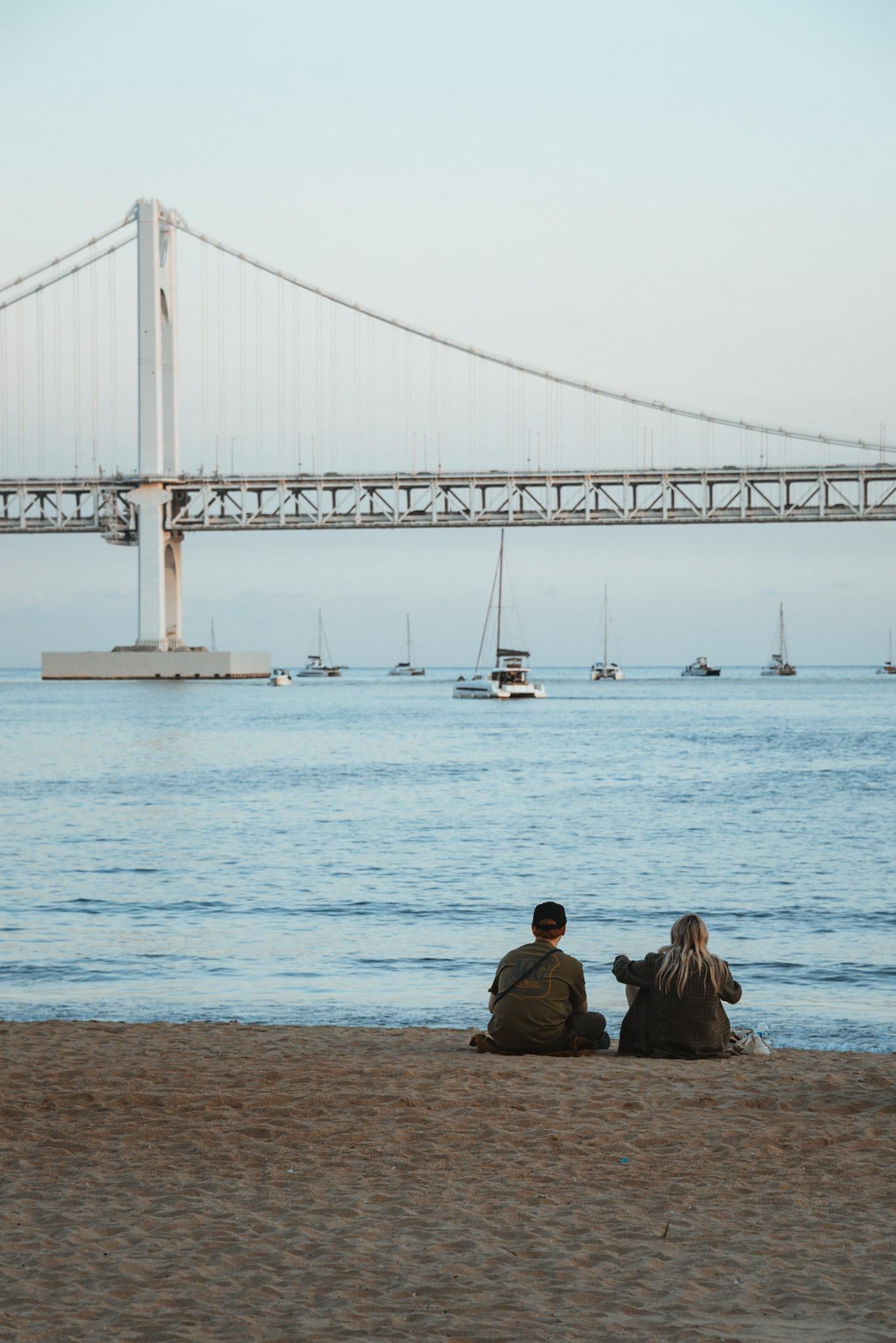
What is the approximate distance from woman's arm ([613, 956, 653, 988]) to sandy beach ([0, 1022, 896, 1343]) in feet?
1.37

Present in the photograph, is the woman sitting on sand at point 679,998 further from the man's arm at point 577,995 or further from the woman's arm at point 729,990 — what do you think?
the man's arm at point 577,995

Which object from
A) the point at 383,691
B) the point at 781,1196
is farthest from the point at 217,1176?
the point at 383,691

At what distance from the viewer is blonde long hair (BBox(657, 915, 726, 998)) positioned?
21.6ft

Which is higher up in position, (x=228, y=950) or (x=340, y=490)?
(x=340, y=490)

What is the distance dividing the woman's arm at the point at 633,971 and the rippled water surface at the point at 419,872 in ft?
6.23

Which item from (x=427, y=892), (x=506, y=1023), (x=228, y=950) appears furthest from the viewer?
(x=427, y=892)

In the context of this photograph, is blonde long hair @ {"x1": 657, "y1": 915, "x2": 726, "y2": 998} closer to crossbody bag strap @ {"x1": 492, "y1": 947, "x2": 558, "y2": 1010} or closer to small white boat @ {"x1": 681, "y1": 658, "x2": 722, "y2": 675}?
crossbody bag strap @ {"x1": 492, "y1": 947, "x2": 558, "y2": 1010}

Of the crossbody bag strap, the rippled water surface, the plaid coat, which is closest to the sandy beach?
the plaid coat

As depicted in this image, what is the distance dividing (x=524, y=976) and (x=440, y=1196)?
2.03 m

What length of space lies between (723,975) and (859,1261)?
2.47 metres

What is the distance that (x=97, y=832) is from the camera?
2048 cm

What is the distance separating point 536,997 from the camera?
7008 millimetres

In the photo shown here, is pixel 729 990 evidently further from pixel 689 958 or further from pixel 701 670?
pixel 701 670

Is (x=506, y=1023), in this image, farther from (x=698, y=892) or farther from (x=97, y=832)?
(x=97, y=832)
